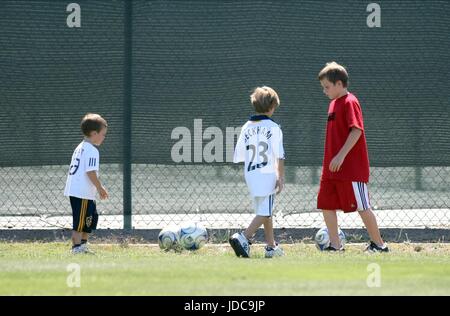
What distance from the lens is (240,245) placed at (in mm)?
8453

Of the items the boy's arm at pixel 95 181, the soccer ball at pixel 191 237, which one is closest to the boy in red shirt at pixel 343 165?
the soccer ball at pixel 191 237

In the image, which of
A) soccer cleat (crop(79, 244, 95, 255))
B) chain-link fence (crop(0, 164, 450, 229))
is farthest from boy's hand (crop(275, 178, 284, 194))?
chain-link fence (crop(0, 164, 450, 229))

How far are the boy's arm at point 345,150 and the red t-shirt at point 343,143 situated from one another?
8cm

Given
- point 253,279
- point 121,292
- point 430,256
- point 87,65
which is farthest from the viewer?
point 87,65

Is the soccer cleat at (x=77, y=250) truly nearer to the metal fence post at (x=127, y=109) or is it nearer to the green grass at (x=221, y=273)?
the green grass at (x=221, y=273)

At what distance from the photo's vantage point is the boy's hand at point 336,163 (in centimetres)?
859

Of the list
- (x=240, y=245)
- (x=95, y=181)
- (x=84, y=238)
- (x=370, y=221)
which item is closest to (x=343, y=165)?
(x=370, y=221)

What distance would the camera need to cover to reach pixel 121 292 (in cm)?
620

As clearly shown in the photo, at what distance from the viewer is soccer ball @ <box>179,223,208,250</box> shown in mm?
9133

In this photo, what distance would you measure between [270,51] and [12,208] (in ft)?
10.1

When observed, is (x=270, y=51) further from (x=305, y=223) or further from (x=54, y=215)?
(x=54, y=215)

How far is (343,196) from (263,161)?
0.74 meters

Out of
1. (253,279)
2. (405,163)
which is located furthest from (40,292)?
(405,163)

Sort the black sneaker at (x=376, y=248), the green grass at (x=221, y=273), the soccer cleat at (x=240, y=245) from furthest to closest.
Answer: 1. the black sneaker at (x=376, y=248)
2. the soccer cleat at (x=240, y=245)
3. the green grass at (x=221, y=273)
